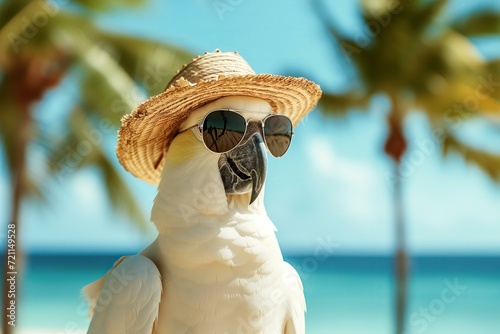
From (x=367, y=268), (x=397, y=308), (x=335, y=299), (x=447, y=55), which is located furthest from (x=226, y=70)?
(x=367, y=268)

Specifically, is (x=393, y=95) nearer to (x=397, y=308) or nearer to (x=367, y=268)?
(x=397, y=308)

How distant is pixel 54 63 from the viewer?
26.7 ft

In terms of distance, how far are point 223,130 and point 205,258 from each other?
0.41m

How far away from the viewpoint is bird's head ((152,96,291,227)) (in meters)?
1.96

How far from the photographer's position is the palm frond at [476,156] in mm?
10242

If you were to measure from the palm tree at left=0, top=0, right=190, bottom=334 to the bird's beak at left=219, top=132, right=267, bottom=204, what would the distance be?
514cm

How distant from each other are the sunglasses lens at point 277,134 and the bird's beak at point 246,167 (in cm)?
4

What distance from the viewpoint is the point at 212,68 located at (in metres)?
2.01

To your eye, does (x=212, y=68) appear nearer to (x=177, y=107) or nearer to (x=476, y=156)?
(x=177, y=107)

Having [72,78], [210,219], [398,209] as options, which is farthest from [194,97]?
[398,209]

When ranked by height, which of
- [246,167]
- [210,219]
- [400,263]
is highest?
[400,263]

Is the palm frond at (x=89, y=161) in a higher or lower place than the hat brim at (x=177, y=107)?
higher

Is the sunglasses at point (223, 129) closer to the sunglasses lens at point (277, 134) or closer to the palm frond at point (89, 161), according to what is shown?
the sunglasses lens at point (277, 134)

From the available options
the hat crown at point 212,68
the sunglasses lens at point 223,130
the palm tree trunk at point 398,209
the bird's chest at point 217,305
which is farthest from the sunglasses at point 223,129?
the palm tree trunk at point 398,209
